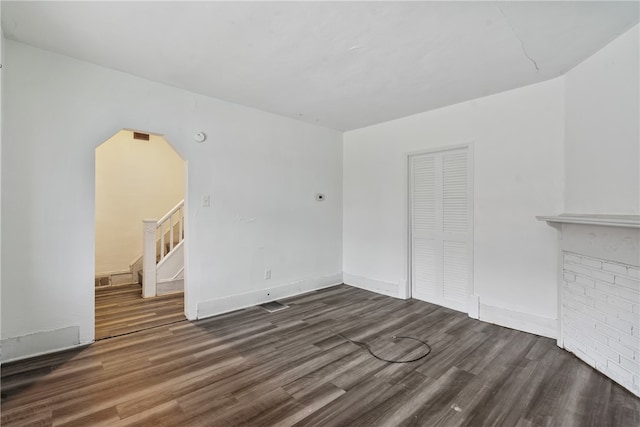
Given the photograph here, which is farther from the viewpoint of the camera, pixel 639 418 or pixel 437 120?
pixel 437 120

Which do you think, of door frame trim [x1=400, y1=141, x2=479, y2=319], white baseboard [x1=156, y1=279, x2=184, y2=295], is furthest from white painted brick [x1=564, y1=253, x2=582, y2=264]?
white baseboard [x1=156, y1=279, x2=184, y2=295]

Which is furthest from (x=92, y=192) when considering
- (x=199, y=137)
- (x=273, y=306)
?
(x=273, y=306)

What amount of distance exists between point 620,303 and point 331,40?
289 centimetres

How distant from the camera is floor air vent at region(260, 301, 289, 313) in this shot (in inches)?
142

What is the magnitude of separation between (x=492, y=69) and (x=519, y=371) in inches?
102

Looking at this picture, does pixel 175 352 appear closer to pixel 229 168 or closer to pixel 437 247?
pixel 229 168

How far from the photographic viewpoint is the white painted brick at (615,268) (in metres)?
2.06

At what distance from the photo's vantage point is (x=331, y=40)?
2186 millimetres

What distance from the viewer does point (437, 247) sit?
3.76m

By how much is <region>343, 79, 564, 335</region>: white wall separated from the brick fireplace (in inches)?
8.8

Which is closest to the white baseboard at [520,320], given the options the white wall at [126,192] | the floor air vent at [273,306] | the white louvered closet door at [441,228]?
the white louvered closet door at [441,228]

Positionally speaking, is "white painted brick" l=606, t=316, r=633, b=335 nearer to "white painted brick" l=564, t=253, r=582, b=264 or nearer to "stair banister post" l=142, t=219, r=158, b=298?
"white painted brick" l=564, t=253, r=582, b=264

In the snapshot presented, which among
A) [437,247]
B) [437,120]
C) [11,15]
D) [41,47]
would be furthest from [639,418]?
[41,47]

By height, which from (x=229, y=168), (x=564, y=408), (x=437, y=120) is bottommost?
(x=564, y=408)
